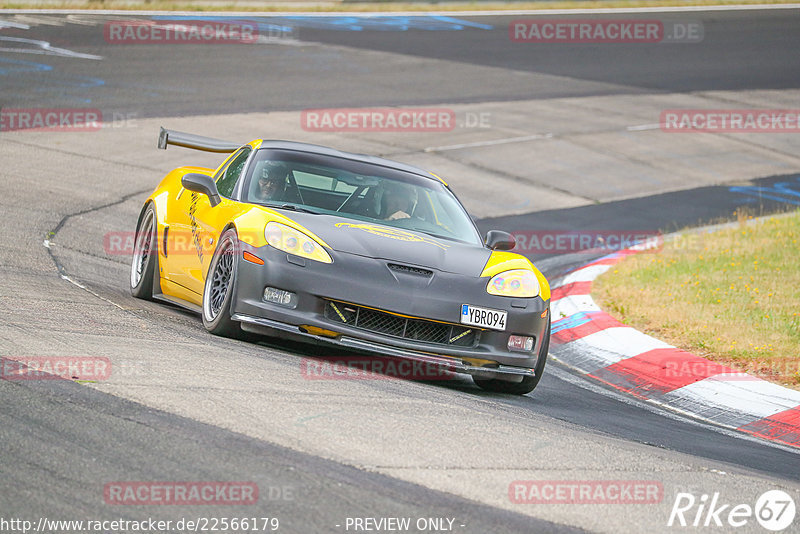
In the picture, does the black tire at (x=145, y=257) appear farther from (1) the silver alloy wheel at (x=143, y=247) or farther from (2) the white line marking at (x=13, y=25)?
(2) the white line marking at (x=13, y=25)

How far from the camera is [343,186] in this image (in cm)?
785

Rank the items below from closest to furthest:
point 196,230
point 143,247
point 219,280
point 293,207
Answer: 1. point 219,280
2. point 293,207
3. point 196,230
4. point 143,247

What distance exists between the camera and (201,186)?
25.3 ft

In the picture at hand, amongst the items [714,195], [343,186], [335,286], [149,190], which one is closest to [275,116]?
[149,190]

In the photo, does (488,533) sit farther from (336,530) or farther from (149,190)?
(149,190)

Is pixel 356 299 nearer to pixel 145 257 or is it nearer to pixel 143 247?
pixel 145 257

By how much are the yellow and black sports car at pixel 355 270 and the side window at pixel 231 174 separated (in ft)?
0.13

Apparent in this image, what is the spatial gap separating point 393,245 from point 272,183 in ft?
4.20

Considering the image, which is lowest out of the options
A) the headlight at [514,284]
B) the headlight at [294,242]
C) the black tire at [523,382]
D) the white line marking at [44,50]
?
the black tire at [523,382]

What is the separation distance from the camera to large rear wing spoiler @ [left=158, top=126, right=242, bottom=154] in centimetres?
922

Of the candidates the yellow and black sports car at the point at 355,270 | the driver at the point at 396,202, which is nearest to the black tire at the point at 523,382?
the yellow and black sports car at the point at 355,270

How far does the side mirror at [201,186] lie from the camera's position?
7.69 meters

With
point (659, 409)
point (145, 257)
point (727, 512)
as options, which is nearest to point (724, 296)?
point (659, 409)

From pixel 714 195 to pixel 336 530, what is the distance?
1425 centimetres
